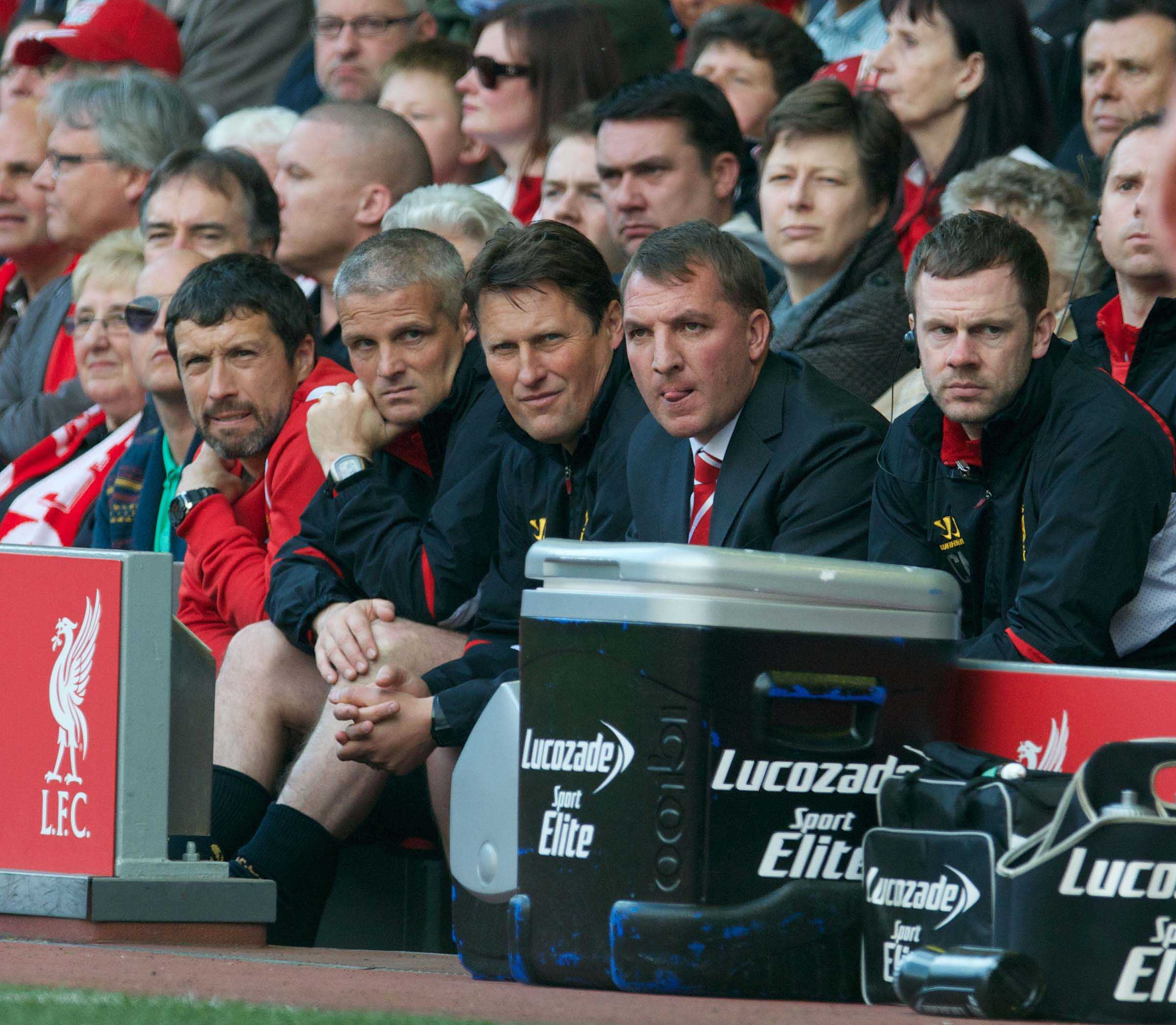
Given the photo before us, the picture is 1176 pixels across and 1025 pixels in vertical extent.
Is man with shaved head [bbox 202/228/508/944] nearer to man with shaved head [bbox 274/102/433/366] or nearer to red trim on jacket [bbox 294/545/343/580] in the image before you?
red trim on jacket [bbox 294/545/343/580]

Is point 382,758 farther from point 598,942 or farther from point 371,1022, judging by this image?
point 371,1022

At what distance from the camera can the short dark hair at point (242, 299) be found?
18.1 ft

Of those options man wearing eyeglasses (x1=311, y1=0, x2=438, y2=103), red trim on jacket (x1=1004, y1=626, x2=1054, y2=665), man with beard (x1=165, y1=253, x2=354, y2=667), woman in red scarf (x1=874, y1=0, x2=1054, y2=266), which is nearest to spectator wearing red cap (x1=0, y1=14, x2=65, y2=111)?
man wearing eyeglasses (x1=311, y1=0, x2=438, y2=103)

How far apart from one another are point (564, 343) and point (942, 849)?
1.96m

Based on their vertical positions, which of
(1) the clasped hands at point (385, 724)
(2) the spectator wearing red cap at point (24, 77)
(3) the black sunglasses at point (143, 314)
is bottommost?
(1) the clasped hands at point (385, 724)

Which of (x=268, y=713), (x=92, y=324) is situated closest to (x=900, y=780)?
(x=268, y=713)

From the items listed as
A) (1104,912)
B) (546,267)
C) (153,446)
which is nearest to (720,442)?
(546,267)

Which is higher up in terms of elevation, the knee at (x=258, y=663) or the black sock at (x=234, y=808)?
the knee at (x=258, y=663)

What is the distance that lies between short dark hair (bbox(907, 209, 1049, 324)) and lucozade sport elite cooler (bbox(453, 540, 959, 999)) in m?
0.99

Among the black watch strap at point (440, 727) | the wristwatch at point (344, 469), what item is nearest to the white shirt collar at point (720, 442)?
the black watch strap at point (440, 727)

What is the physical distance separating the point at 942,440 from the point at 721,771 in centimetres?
121

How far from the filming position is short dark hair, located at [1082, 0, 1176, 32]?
6.16 meters

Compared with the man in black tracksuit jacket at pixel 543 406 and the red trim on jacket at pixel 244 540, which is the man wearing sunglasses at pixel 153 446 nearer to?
the red trim on jacket at pixel 244 540

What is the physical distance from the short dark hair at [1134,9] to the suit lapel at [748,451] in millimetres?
2617
